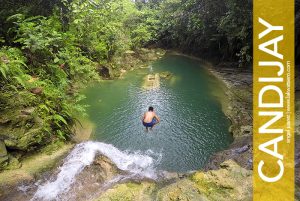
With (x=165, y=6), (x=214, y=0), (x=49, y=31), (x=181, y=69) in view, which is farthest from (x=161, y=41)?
(x=49, y=31)

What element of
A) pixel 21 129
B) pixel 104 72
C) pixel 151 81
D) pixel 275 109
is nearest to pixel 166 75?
pixel 151 81

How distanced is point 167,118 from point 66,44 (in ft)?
24.0

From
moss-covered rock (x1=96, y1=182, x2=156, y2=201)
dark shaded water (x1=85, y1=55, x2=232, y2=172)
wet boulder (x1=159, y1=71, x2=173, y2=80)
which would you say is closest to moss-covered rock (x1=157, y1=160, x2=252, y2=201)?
moss-covered rock (x1=96, y1=182, x2=156, y2=201)

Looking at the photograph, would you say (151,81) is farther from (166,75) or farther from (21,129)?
(21,129)

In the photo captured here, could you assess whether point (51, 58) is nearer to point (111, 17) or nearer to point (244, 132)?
point (244, 132)

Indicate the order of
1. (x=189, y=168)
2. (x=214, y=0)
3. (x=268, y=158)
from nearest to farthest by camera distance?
(x=268, y=158) → (x=189, y=168) → (x=214, y=0)

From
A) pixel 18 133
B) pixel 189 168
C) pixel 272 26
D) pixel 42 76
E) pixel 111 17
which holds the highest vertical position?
pixel 111 17

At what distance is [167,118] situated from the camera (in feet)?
54.0

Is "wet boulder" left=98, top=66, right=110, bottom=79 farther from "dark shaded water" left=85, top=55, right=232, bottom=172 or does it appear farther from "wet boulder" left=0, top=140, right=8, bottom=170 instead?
"wet boulder" left=0, top=140, right=8, bottom=170

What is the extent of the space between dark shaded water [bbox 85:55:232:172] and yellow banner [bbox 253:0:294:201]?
7.67 feet

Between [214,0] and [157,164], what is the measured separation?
17304 mm

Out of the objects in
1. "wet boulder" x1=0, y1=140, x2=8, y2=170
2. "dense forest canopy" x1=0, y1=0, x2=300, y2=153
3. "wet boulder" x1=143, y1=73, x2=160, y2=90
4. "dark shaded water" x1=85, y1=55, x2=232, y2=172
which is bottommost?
"dark shaded water" x1=85, y1=55, x2=232, y2=172

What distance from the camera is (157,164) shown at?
1196 cm

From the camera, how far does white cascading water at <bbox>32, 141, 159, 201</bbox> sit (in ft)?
32.4
